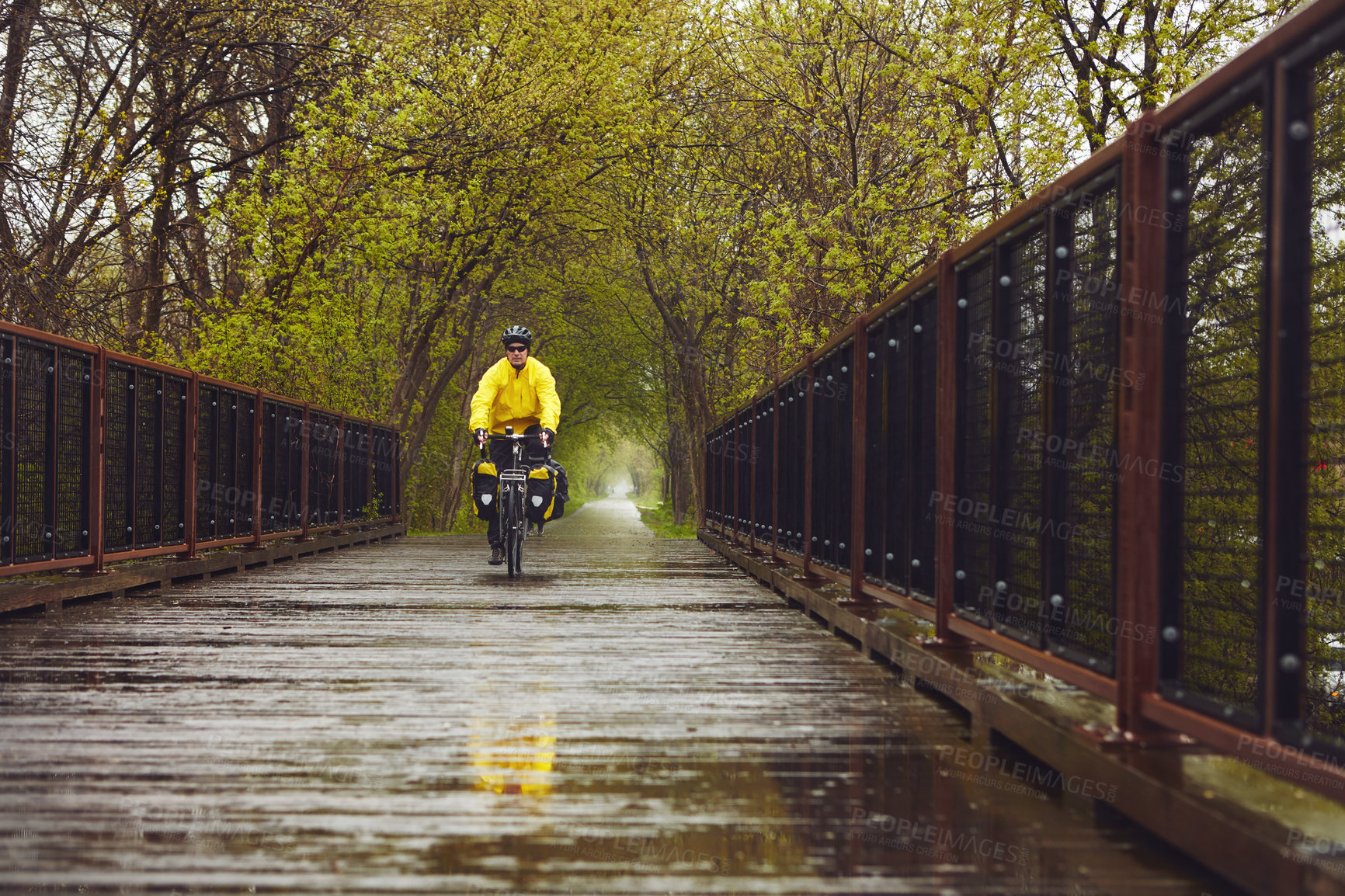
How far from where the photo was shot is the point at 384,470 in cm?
1947

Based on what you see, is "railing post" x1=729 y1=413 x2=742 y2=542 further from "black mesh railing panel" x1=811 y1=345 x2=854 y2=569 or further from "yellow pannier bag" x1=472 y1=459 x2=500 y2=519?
"black mesh railing panel" x1=811 y1=345 x2=854 y2=569

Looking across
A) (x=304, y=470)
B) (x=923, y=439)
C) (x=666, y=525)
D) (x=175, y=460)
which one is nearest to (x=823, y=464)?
(x=923, y=439)

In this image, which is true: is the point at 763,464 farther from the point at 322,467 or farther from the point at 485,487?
the point at 322,467

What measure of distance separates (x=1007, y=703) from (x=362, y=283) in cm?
2033

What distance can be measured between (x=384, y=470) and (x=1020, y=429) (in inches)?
646

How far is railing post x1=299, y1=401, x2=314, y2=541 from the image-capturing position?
1312 centimetres

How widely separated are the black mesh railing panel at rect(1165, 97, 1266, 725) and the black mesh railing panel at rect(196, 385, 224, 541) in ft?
24.5

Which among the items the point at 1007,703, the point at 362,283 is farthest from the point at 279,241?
the point at 1007,703

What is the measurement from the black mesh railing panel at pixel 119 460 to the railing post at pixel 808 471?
471 cm

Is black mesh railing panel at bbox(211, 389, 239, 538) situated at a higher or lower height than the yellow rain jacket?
lower

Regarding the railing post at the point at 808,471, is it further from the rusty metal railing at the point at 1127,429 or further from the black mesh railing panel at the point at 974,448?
the black mesh railing panel at the point at 974,448

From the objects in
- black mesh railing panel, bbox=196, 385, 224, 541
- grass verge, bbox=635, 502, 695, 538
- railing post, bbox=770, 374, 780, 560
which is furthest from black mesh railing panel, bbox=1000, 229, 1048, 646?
grass verge, bbox=635, 502, 695, 538

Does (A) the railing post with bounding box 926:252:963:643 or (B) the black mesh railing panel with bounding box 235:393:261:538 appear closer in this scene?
(A) the railing post with bounding box 926:252:963:643

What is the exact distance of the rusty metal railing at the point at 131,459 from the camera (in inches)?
262
